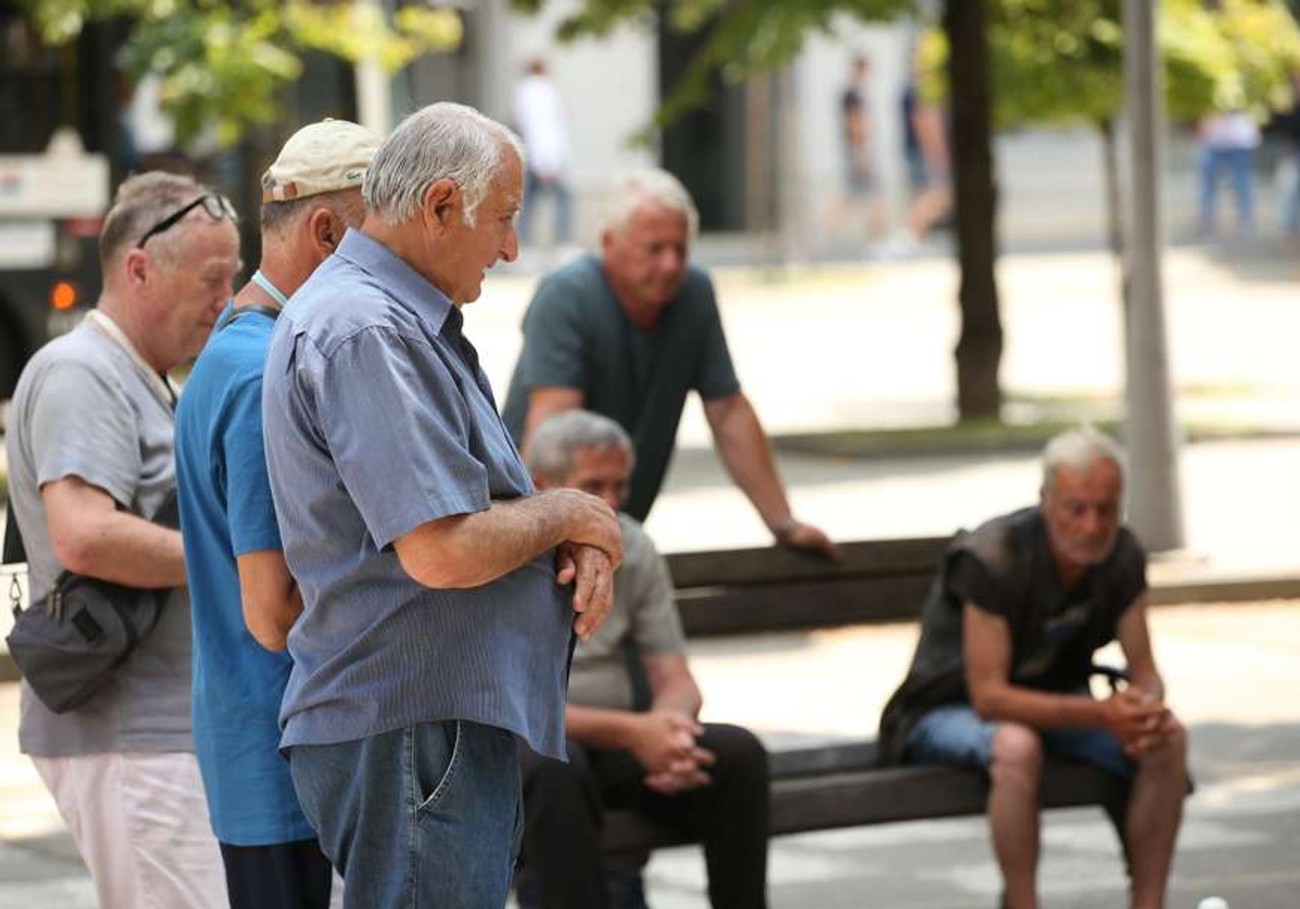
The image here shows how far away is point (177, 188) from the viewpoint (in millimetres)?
5145

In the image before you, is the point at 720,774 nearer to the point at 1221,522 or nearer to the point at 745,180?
the point at 1221,522

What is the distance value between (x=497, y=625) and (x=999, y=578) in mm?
2965

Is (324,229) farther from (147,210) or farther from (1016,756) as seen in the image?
(1016,756)

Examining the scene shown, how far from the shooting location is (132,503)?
511cm

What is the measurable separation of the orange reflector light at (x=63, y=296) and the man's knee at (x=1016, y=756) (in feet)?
40.1

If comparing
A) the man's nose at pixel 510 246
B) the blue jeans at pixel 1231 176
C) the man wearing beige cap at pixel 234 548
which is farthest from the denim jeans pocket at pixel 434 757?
the blue jeans at pixel 1231 176

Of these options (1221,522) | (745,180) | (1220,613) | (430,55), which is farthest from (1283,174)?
(1220,613)

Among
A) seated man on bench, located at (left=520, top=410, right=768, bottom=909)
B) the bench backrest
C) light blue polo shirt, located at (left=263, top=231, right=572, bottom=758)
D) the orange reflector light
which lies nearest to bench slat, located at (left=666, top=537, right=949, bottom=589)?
the bench backrest

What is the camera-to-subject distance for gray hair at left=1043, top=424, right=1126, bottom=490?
265 inches

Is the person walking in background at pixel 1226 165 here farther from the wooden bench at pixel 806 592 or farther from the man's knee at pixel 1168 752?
the man's knee at pixel 1168 752

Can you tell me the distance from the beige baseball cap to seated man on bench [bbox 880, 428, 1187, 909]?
2.80m

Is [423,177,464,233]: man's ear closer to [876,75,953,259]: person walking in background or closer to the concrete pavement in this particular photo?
the concrete pavement

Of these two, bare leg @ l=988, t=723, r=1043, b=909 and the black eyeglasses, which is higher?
the black eyeglasses

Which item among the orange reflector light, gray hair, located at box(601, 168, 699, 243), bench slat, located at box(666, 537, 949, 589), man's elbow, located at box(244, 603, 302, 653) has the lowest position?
bench slat, located at box(666, 537, 949, 589)
